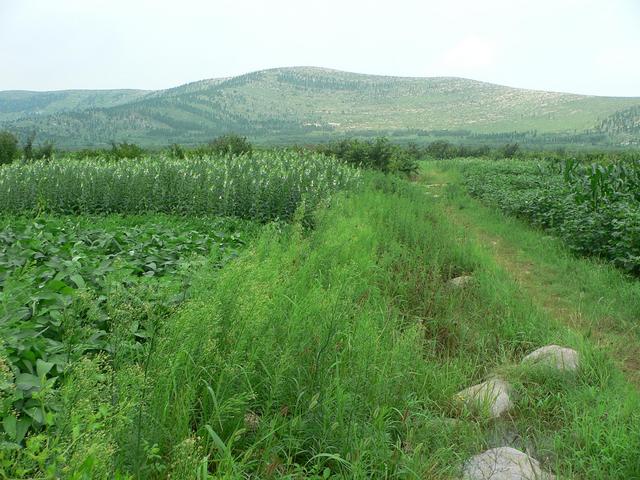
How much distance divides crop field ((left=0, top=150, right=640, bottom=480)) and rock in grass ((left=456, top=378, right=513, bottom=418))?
0.02 m

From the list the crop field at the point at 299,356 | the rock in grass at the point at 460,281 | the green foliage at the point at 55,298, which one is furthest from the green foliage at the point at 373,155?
the green foliage at the point at 55,298

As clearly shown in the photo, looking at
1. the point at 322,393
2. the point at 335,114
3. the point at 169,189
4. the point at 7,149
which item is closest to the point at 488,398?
the point at 322,393

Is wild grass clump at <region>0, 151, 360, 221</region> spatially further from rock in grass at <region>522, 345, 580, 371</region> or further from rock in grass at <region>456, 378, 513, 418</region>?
rock in grass at <region>456, 378, 513, 418</region>

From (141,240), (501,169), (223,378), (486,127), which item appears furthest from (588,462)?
(486,127)

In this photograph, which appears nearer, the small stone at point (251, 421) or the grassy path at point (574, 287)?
the small stone at point (251, 421)

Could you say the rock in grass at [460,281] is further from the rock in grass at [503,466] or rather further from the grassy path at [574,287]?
the rock in grass at [503,466]

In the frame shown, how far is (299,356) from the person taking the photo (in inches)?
121

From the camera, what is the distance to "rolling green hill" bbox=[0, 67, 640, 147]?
411 feet

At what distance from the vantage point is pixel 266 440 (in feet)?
8.13

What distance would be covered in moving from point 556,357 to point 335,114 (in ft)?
581

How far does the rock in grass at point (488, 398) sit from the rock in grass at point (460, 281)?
7.17 feet

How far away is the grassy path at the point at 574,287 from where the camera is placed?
480 centimetres

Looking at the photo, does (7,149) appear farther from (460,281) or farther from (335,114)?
(335,114)

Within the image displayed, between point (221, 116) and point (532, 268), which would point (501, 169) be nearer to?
point (532, 268)
